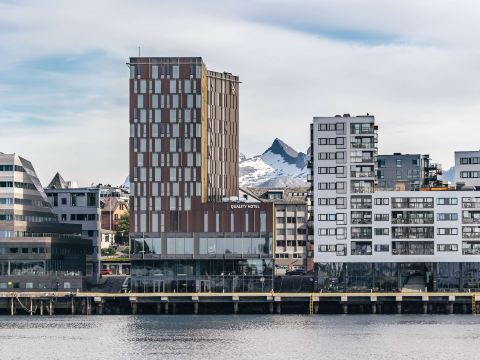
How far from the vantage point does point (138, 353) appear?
516ft

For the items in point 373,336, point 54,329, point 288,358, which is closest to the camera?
→ point 288,358

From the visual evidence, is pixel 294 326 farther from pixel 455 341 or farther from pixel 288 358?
pixel 288 358

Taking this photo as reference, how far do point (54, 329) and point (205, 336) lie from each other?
86.9 ft

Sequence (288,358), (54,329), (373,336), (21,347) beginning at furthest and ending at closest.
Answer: (54,329) < (373,336) < (21,347) < (288,358)

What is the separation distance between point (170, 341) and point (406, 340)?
95.1 ft

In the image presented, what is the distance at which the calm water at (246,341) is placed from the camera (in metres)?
156

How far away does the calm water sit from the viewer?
511ft

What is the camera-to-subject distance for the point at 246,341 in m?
171

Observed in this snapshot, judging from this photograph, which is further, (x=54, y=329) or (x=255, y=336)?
(x=54, y=329)

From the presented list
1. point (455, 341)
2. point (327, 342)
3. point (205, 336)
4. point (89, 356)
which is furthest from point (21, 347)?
point (455, 341)

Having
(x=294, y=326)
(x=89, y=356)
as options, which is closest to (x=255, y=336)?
(x=294, y=326)

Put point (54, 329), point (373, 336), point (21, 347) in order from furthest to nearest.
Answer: point (54, 329)
point (373, 336)
point (21, 347)

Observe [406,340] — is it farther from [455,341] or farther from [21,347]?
[21,347]

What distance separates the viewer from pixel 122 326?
198375 mm
